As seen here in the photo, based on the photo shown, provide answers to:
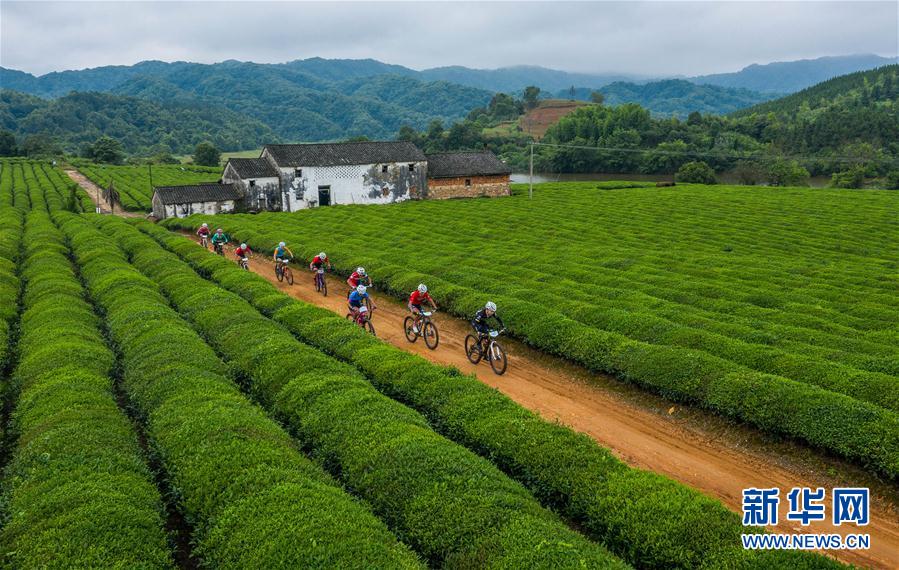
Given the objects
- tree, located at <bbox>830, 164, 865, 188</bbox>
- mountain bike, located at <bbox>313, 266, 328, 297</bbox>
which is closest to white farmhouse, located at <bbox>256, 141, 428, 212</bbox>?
mountain bike, located at <bbox>313, 266, 328, 297</bbox>

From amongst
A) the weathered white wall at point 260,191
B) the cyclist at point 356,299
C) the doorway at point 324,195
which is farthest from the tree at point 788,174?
the cyclist at point 356,299

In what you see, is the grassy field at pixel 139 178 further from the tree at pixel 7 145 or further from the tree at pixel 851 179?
the tree at pixel 851 179

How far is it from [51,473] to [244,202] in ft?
195

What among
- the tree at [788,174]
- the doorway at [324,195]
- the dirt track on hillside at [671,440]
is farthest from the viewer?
the tree at [788,174]

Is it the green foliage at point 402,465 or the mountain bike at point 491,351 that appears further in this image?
the mountain bike at point 491,351

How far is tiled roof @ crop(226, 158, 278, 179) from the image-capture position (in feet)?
224

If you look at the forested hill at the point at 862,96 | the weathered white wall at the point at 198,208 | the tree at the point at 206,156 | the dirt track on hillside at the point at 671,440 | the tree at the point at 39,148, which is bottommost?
the dirt track on hillside at the point at 671,440

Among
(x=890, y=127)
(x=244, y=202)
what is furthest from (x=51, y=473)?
(x=890, y=127)

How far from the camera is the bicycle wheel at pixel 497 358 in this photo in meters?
19.7

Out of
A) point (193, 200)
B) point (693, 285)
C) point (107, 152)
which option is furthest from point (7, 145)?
point (693, 285)

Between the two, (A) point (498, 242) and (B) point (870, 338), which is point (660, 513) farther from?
(A) point (498, 242)

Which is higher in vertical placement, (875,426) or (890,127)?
(890,127)

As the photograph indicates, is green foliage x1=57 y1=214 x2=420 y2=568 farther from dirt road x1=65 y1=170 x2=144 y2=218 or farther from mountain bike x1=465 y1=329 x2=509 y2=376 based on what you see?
dirt road x1=65 y1=170 x2=144 y2=218

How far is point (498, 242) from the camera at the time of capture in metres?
43.5
